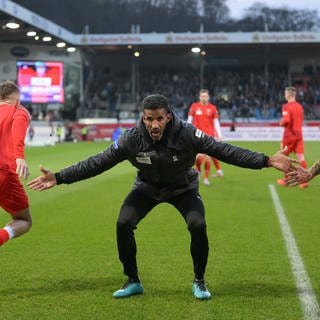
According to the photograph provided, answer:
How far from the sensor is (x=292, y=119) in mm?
15125

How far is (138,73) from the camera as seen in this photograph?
55.1 meters

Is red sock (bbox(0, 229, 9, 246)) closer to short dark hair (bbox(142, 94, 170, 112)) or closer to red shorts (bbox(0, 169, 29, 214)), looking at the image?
red shorts (bbox(0, 169, 29, 214))

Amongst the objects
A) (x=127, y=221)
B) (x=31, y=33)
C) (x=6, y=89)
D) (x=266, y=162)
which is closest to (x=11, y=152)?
(x=6, y=89)

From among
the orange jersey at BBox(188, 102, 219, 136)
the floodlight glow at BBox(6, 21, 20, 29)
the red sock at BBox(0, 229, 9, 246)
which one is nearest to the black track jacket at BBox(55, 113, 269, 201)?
the red sock at BBox(0, 229, 9, 246)

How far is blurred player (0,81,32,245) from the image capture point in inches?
242

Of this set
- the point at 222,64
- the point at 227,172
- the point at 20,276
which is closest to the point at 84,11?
the point at 222,64

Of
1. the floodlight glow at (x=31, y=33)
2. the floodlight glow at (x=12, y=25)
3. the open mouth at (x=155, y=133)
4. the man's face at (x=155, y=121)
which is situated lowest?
the open mouth at (x=155, y=133)

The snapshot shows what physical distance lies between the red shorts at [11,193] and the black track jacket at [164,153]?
69 cm

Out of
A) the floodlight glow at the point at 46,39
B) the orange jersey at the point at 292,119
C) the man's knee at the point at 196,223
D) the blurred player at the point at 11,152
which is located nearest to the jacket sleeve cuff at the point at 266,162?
the man's knee at the point at 196,223

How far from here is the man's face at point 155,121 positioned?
559cm

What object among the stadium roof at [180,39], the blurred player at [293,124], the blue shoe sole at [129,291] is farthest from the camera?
the stadium roof at [180,39]

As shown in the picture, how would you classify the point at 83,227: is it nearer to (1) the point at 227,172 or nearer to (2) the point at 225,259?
(2) the point at 225,259

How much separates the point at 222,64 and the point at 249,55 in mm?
2455

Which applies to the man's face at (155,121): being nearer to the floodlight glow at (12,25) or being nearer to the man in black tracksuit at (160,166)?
the man in black tracksuit at (160,166)
